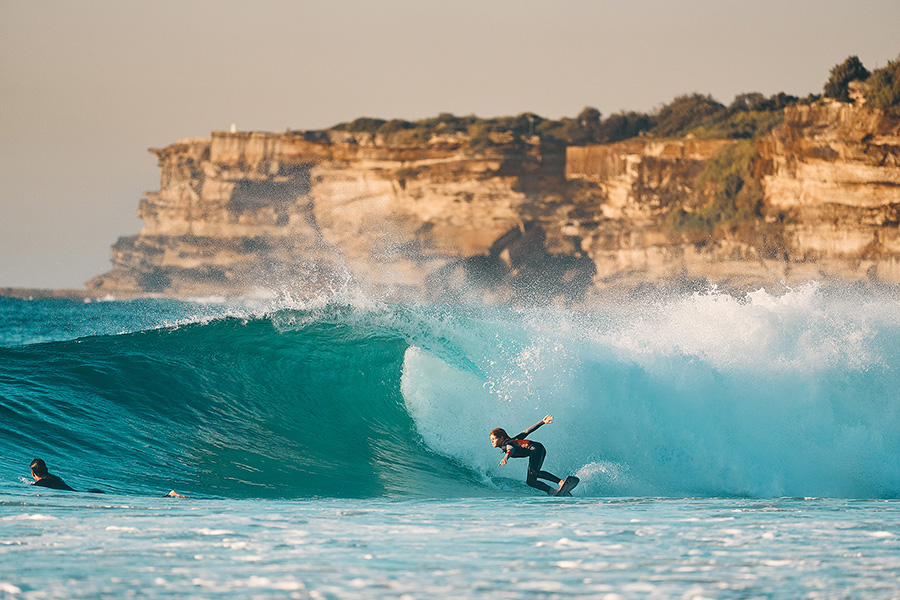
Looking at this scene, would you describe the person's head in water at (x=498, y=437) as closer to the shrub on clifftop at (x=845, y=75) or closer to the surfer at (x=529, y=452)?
the surfer at (x=529, y=452)

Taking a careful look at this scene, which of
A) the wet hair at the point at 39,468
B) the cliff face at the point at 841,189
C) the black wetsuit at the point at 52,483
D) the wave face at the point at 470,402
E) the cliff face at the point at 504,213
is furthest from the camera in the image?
the cliff face at the point at 504,213

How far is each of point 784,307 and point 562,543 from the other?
30.0 feet

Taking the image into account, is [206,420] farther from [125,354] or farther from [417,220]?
[417,220]

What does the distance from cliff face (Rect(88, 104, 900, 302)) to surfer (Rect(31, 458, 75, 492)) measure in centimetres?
4535

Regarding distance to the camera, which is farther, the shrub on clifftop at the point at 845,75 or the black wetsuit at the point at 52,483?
the shrub on clifftop at the point at 845,75

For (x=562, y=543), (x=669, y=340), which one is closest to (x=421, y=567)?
(x=562, y=543)

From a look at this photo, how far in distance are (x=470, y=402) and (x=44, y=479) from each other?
5635 mm

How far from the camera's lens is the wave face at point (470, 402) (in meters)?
10.6

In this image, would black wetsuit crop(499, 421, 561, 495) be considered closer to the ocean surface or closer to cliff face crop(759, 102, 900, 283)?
the ocean surface

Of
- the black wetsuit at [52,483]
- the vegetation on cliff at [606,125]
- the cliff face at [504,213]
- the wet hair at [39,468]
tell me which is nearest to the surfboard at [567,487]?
the black wetsuit at [52,483]

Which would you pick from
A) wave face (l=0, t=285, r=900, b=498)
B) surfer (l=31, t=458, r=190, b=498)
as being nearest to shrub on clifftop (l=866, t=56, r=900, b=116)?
wave face (l=0, t=285, r=900, b=498)

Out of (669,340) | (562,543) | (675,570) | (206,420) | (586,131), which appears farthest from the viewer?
(586,131)

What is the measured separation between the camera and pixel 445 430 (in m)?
12.4

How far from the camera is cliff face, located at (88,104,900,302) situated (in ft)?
174
